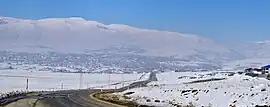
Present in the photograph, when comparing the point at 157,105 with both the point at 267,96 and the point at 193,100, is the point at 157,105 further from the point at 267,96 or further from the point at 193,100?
the point at 267,96

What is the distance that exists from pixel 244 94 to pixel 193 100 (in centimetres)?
601

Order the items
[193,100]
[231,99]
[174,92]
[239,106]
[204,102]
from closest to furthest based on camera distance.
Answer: [239,106] < [231,99] < [204,102] < [193,100] < [174,92]

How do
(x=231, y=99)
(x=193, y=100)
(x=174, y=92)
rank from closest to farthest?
(x=231, y=99), (x=193, y=100), (x=174, y=92)

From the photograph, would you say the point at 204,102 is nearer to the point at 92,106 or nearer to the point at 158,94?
the point at 92,106

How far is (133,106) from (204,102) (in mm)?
5992

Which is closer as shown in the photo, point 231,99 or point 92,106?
point 231,99

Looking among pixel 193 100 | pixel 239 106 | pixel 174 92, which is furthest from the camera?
pixel 174 92

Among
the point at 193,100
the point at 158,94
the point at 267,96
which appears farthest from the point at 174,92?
the point at 267,96

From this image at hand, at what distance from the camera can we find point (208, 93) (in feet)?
140

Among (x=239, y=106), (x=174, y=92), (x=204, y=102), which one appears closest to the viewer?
(x=239, y=106)

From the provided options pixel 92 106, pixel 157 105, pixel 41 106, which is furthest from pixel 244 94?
pixel 41 106

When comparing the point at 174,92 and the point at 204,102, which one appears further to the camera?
the point at 174,92

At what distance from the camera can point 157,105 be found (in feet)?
139

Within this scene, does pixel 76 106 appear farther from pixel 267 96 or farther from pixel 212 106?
pixel 267 96
